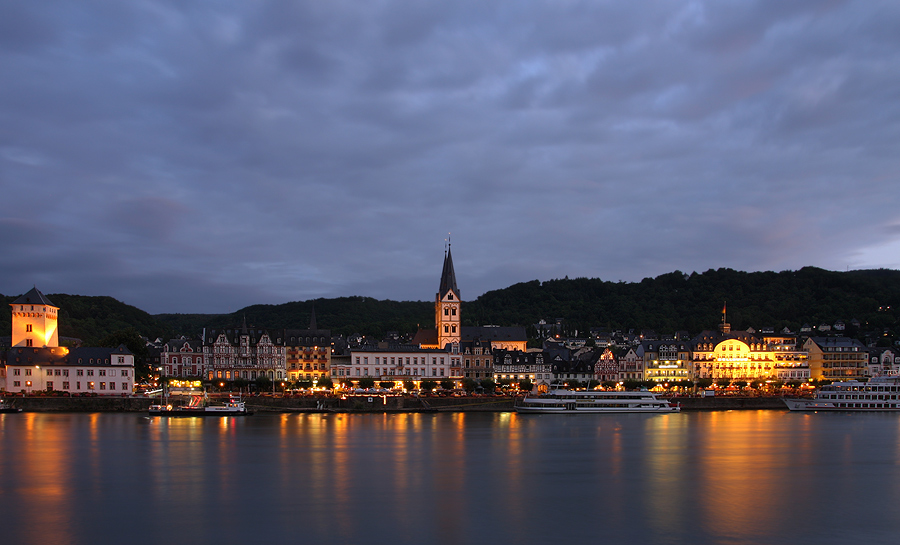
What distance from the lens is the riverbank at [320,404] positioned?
81.8m

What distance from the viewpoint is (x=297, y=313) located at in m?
171

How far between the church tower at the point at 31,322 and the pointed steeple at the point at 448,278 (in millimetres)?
51126

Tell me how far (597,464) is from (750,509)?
12315 millimetres

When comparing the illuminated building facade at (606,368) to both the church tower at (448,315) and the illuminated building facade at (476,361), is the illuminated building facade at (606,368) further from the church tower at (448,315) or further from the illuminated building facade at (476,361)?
the church tower at (448,315)

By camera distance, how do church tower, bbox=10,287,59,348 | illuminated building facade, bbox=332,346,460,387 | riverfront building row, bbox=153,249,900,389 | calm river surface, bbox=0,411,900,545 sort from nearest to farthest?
calm river surface, bbox=0,411,900,545
church tower, bbox=10,287,59,348
riverfront building row, bbox=153,249,900,389
illuminated building facade, bbox=332,346,460,387

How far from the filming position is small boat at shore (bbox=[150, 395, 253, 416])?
78250 millimetres

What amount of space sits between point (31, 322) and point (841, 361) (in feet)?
366

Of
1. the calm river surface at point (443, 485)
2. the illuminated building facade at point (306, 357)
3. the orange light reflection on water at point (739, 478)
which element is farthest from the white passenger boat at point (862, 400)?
the illuminated building facade at point (306, 357)

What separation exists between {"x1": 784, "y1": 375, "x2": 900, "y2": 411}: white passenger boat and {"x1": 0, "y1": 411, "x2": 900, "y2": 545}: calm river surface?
93.1ft

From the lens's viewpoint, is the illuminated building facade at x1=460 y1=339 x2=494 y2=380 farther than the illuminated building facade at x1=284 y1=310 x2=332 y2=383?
Yes

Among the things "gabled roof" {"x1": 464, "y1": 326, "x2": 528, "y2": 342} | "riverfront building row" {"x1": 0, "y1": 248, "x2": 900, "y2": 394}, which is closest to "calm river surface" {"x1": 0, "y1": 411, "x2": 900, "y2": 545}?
"riverfront building row" {"x1": 0, "y1": 248, "x2": 900, "y2": 394}

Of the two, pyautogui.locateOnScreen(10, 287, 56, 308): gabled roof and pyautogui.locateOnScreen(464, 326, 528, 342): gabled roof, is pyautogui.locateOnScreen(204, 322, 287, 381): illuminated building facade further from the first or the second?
pyautogui.locateOnScreen(464, 326, 528, 342): gabled roof

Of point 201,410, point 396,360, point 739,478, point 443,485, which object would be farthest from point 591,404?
point 443,485

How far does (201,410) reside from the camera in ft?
259
